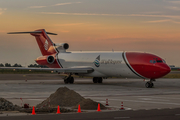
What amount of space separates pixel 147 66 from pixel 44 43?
20858 mm

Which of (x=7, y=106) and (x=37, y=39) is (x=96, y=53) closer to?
(x=37, y=39)

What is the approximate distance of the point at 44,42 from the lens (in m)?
52.9

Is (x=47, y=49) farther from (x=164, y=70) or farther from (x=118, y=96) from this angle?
(x=118, y=96)

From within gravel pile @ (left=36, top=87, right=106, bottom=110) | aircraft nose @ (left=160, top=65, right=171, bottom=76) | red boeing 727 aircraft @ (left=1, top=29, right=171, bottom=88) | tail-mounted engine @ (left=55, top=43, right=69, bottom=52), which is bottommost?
gravel pile @ (left=36, top=87, right=106, bottom=110)

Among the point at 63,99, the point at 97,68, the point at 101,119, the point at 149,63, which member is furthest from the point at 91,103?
the point at 97,68

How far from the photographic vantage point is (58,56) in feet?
167

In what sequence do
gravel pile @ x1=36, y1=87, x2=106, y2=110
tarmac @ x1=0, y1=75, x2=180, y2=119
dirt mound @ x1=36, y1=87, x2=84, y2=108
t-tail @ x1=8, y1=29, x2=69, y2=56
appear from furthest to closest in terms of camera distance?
1. t-tail @ x1=8, y1=29, x2=69, y2=56
2. tarmac @ x1=0, y1=75, x2=180, y2=119
3. dirt mound @ x1=36, y1=87, x2=84, y2=108
4. gravel pile @ x1=36, y1=87, x2=106, y2=110

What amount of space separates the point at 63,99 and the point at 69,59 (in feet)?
96.6

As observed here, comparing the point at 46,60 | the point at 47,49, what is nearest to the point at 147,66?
→ the point at 46,60

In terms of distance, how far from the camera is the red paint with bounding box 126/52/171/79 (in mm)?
37144

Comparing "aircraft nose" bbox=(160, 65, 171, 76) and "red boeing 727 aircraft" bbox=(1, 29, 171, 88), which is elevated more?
"red boeing 727 aircraft" bbox=(1, 29, 171, 88)

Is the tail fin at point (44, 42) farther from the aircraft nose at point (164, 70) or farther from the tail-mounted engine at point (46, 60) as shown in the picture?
the aircraft nose at point (164, 70)

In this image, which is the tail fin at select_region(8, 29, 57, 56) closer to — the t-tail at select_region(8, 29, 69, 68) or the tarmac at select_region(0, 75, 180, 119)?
the t-tail at select_region(8, 29, 69, 68)

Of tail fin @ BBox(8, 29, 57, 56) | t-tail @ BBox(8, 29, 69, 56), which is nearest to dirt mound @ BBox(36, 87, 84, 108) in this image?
t-tail @ BBox(8, 29, 69, 56)
